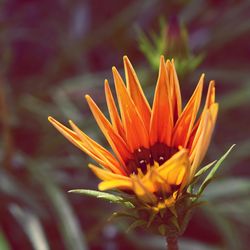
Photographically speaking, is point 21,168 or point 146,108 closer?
point 146,108

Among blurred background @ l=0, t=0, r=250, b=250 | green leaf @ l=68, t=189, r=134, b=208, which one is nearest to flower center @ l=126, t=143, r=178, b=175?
green leaf @ l=68, t=189, r=134, b=208

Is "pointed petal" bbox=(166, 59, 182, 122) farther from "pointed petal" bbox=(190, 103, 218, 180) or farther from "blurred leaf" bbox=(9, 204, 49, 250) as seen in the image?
"blurred leaf" bbox=(9, 204, 49, 250)

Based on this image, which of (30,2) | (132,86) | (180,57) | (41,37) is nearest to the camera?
(132,86)

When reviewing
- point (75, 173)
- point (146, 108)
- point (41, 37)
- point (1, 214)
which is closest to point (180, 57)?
point (146, 108)

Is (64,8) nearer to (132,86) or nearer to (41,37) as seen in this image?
(41,37)

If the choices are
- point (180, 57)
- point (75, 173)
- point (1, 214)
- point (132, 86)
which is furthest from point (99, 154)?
point (75, 173)

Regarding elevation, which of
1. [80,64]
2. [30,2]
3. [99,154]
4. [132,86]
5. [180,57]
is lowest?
[99,154]

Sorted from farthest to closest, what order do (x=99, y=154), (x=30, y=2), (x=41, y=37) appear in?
(x=30, y=2)
(x=41, y=37)
(x=99, y=154)

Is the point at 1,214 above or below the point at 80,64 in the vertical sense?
below
